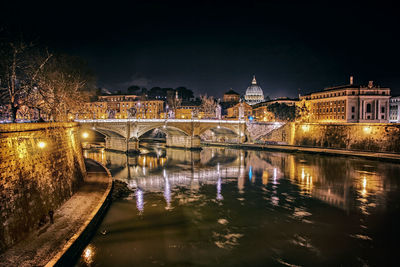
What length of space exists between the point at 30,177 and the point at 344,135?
47.8 meters

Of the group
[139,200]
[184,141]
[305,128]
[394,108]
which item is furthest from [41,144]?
[394,108]

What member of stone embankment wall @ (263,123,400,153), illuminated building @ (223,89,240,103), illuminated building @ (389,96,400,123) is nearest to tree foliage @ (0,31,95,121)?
stone embankment wall @ (263,123,400,153)

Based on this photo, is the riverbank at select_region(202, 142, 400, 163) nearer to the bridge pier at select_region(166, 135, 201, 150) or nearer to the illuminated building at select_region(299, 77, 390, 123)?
the bridge pier at select_region(166, 135, 201, 150)

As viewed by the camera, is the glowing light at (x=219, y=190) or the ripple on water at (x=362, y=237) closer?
the ripple on water at (x=362, y=237)

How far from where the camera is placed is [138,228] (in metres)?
15.8

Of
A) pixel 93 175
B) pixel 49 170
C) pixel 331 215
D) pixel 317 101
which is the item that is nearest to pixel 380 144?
pixel 331 215

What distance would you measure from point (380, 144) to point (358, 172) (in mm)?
14812

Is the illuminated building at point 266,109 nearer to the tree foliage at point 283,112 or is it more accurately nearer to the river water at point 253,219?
the tree foliage at point 283,112

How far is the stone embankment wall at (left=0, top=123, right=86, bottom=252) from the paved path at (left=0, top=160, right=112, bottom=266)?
0.39 m

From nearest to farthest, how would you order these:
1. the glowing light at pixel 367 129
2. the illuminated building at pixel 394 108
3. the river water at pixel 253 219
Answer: the river water at pixel 253 219 → the glowing light at pixel 367 129 → the illuminated building at pixel 394 108

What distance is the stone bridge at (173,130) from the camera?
44.1 metres

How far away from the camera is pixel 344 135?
4803 centimetres

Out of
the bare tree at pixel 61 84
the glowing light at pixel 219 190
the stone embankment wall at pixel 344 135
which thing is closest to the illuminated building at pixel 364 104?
the stone embankment wall at pixel 344 135

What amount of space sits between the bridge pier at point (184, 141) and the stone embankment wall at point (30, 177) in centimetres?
3468
